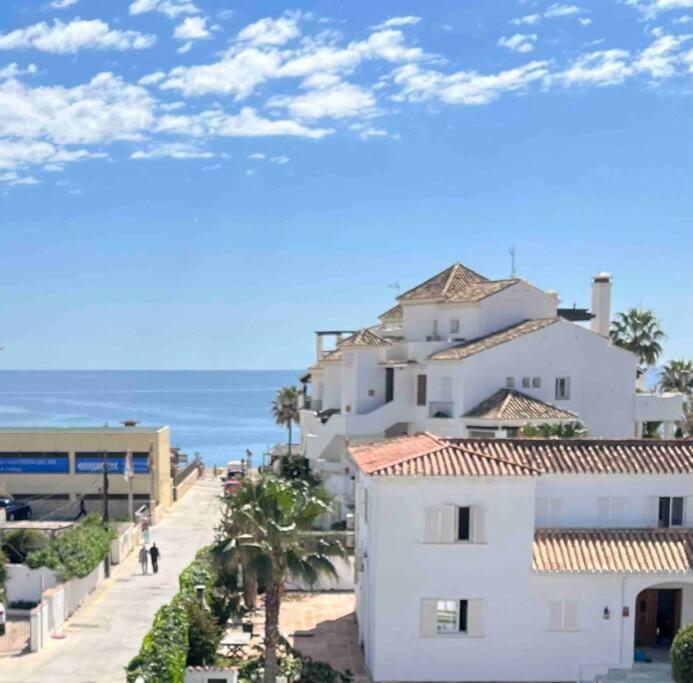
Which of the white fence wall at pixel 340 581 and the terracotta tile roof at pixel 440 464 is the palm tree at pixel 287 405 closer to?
the white fence wall at pixel 340 581

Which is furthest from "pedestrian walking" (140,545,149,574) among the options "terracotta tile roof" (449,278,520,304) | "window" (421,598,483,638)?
"terracotta tile roof" (449,278,520,304)

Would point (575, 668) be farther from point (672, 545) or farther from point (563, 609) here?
point (672, 545)

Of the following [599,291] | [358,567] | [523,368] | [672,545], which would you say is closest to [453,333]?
[523,368]

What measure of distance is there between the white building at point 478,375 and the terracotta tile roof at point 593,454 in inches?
388

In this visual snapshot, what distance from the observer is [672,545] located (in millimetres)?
25969

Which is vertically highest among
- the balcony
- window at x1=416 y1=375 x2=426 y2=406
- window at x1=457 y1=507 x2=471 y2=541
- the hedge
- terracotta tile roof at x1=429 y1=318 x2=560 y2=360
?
terracotta tile roof at x1=429 y1=318 x2=560 y2=360

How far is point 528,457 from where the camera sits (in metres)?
26.7

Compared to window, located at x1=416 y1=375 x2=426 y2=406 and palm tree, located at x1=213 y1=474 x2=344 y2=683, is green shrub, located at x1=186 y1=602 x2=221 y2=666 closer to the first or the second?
palm tree, located at x1=213 y1=474 x2=344 y2=683

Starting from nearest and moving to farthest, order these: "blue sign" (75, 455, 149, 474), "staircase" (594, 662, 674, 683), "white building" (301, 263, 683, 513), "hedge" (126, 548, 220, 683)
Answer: "hedge" (126, 548, 220, 683), "staircase" (594, 662, 674, 683), "white building" (301, 263, 683, 513), "blue sign" (75, 455, 149, 474)

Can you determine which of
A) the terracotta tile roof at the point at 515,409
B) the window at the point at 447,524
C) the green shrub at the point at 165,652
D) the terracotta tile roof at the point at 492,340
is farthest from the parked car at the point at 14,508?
the window at the point at 447,524

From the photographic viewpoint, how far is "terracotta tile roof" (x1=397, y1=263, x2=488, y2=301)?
45.6 meters

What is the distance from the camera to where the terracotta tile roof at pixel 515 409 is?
37.8m

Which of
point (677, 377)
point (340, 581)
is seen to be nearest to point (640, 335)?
point (677, 377)

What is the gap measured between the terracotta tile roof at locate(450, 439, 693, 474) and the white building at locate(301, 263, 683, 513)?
9854mm
